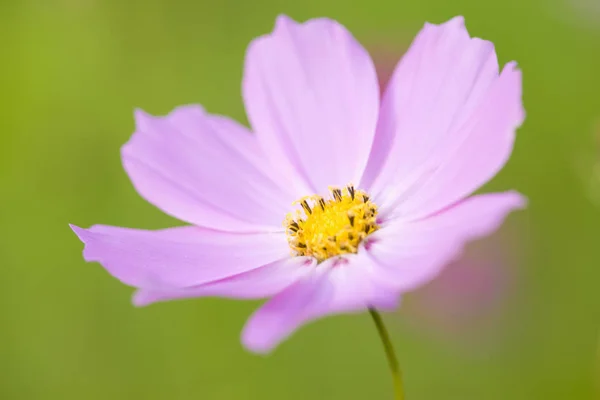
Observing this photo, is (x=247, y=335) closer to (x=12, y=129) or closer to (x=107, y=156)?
(x=107, y=156)

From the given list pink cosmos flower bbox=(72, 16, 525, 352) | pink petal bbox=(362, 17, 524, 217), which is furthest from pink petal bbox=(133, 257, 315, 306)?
pink petal bbox=(362, 17, 524, 217)

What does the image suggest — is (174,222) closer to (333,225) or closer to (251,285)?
(333,225)

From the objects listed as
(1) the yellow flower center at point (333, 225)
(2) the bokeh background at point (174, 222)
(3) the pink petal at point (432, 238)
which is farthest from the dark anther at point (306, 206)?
(2) the bokeh background at point (174, 222)

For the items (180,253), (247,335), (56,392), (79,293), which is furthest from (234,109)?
(247,335)

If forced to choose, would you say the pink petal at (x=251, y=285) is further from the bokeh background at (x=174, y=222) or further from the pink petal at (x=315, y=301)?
the bokeh background at (x=174, y=222)

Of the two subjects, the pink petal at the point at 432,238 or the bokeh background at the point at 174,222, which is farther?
the bokeh background at the point at 174,222
